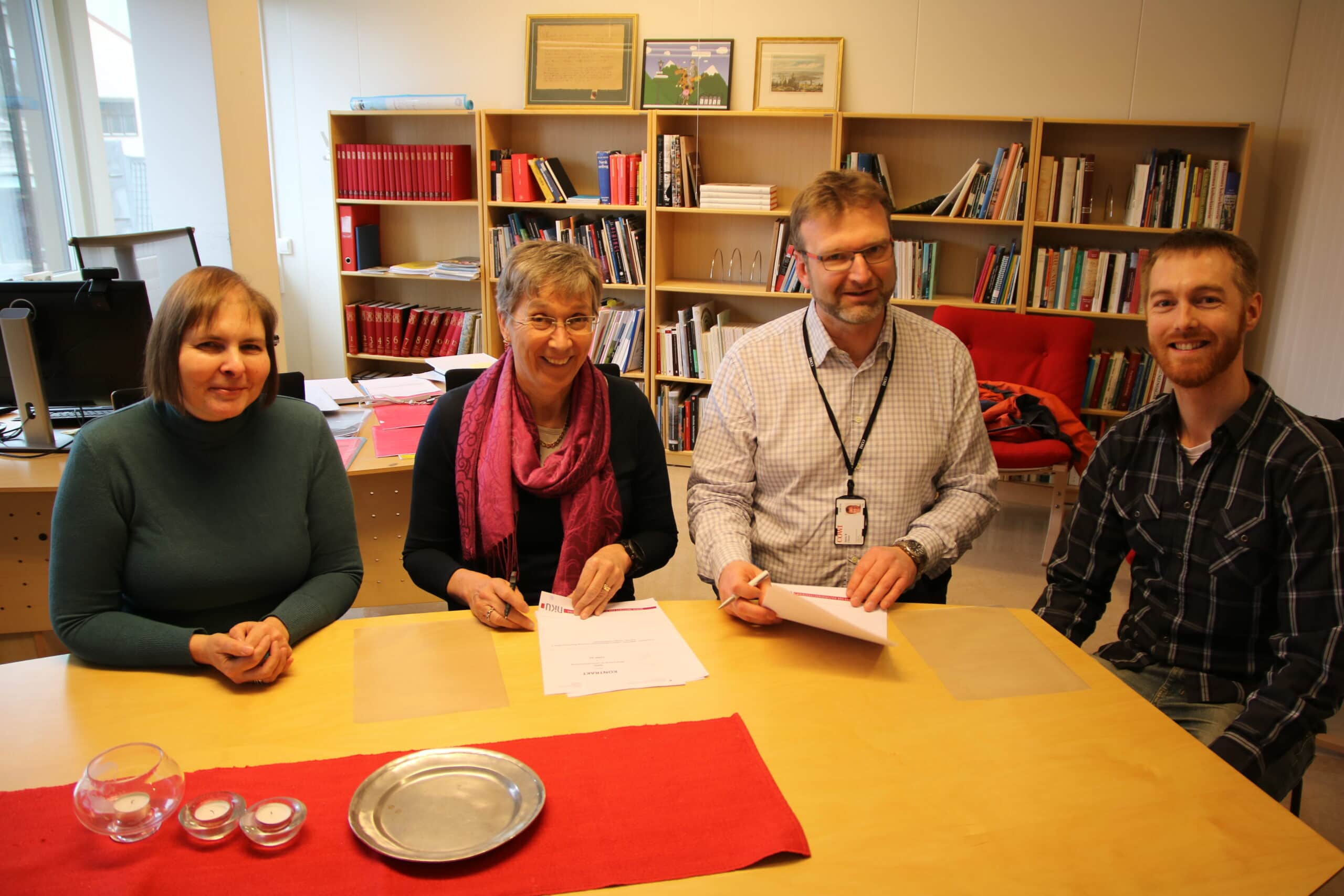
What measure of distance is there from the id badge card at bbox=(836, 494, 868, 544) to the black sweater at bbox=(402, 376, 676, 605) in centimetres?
35

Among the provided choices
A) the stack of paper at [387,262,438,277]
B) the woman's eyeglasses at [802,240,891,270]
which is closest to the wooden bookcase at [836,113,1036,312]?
the stack of paper at [387,262,438,277]

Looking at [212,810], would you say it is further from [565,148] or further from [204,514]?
[565,148]

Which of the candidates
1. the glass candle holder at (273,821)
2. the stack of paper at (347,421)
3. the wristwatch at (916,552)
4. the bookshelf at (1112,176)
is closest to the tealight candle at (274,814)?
the glass candle holder at (273,821)

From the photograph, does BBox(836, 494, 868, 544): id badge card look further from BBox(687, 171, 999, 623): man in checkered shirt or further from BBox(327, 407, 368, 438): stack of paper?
BBox(327, 407, 368, 438): stack of paper

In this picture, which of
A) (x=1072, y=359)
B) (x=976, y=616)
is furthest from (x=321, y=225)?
(x=976, y=616)

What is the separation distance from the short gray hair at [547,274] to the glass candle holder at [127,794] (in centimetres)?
102

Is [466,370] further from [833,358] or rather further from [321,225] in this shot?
[321,225]

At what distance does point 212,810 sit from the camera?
1039 millimetres

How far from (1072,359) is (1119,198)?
0.90m

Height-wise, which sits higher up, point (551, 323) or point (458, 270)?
point (551, 323)

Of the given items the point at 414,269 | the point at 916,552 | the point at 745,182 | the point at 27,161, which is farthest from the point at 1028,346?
the point at 27,161

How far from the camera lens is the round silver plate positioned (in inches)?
40.4

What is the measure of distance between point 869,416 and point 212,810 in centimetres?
137

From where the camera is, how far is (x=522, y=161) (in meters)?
4.77
